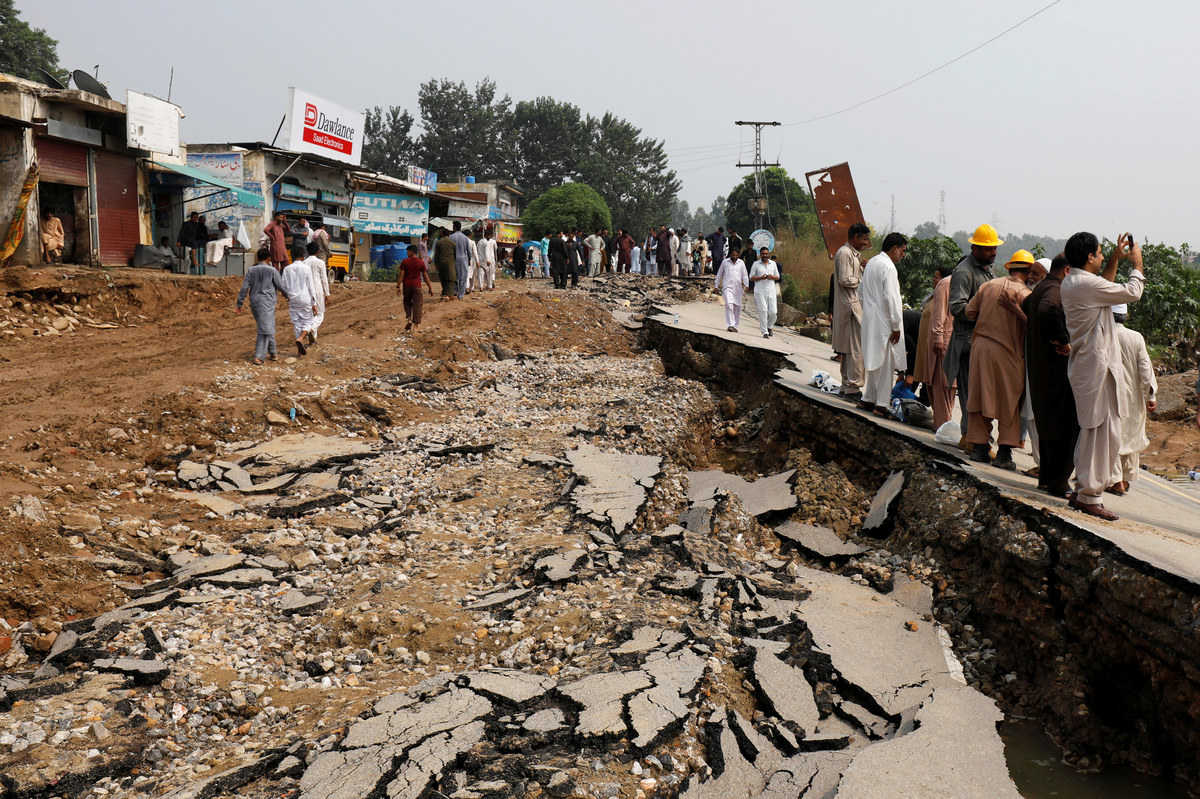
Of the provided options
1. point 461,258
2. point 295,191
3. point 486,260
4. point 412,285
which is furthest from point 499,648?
point 295,191

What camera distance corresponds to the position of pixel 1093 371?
15.7 ft

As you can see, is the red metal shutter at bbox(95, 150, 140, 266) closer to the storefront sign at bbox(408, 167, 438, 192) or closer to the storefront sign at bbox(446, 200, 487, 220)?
the storefront sign at bbox(408, 167, 438, 192)

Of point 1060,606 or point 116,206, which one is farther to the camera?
point 116,206

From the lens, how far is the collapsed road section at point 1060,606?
12.1ft

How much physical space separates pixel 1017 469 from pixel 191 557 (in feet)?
19.5

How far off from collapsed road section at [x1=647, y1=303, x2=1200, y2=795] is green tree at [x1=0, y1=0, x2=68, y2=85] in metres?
39.0

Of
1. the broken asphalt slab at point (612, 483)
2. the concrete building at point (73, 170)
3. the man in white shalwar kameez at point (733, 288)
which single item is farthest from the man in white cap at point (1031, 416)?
the concrete building at point (73, 170)

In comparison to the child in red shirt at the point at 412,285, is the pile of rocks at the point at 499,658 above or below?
below

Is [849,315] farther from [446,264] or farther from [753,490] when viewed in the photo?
[446,264]

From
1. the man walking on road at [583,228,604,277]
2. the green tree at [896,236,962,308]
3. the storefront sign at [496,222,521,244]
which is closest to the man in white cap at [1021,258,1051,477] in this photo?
the green tree at [896,236,962,308]

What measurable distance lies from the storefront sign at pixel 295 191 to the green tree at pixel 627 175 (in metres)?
37.7

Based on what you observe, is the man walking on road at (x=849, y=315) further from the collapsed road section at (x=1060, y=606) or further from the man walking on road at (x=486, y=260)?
the man walking on road at (x=486, y=260)

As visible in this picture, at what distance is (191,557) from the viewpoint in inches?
A: 223

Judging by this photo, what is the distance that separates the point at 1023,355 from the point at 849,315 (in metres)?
2.41
